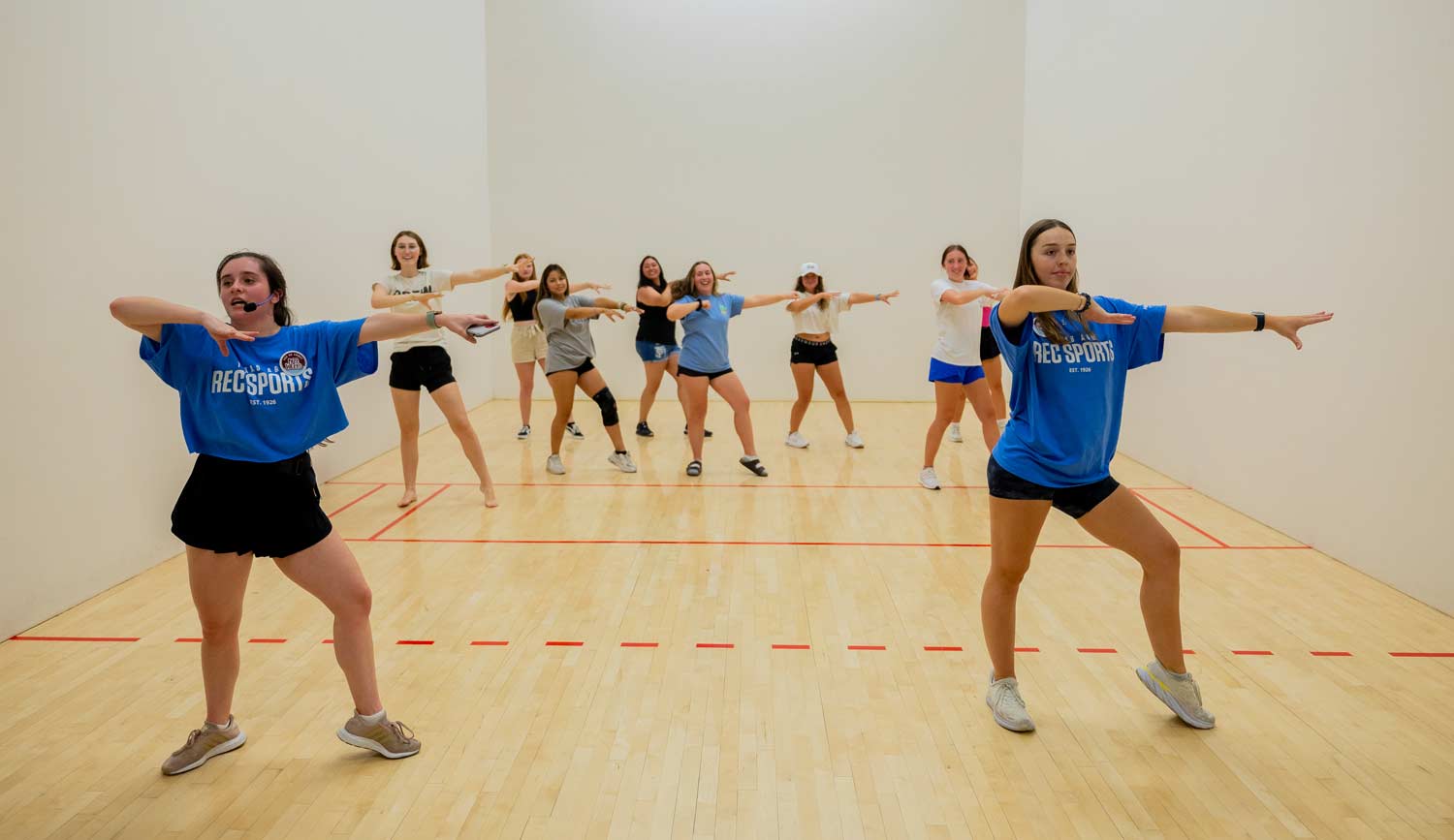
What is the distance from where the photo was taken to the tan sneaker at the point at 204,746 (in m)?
2.67

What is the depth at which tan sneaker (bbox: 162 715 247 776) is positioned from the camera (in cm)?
267

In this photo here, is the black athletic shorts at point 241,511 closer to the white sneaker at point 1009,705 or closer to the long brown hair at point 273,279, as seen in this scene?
the long brown hair at point 273,279

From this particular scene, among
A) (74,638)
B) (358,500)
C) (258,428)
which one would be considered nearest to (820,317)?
(358,500)

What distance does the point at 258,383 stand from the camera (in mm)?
2455

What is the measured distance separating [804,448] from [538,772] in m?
4.88

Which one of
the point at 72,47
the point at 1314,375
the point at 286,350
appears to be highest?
the point at 72,47

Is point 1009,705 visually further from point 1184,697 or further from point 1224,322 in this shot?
point 1224,322

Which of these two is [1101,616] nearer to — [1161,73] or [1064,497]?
[1064,497]

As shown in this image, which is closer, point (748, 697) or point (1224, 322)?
point (1224, 322)

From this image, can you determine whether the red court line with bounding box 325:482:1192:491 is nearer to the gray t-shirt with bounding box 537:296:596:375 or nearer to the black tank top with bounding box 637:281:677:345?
the gray t-shirt with bounding box 537:296:596:375

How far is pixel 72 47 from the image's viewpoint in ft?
13.1

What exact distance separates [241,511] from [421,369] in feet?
10.0

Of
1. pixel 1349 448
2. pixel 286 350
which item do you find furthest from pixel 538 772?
pixel 1349 448

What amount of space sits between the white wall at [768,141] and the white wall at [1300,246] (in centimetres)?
219
